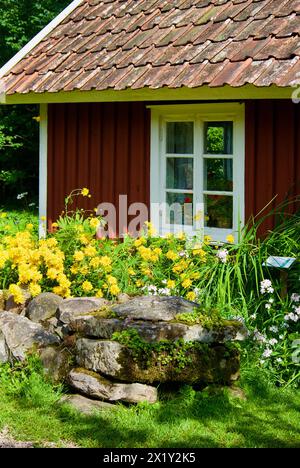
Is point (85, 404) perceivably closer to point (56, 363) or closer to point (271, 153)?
point (56, 363)

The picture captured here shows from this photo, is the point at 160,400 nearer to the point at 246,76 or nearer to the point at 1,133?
the point at 246,76

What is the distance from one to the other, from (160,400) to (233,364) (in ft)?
1.99

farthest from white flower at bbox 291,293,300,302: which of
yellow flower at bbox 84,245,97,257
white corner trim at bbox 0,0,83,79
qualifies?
white corner trim at bbox 0,0,83,79

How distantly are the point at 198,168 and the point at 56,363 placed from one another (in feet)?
11.3

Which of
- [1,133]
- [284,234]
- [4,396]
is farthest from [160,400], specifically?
[1,133]

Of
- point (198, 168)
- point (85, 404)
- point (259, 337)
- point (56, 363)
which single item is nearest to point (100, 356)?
point (85, 404)

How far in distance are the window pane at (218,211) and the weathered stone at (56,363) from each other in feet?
9.99

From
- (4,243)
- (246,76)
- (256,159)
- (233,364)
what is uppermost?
(246,76)

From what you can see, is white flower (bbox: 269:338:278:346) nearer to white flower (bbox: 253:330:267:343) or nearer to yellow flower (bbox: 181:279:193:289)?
white flower (bbox: 253:330:267:343)

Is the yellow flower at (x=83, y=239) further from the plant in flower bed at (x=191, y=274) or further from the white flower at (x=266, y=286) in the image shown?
the white flower at (x=266, y=286)

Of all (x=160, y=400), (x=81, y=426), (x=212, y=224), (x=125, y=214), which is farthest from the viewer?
(x=125, y=214)

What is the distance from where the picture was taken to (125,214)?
9.66 meters

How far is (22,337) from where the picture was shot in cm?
659

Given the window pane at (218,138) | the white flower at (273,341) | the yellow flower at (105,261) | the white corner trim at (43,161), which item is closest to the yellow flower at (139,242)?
the yellow flower at (105,261)
